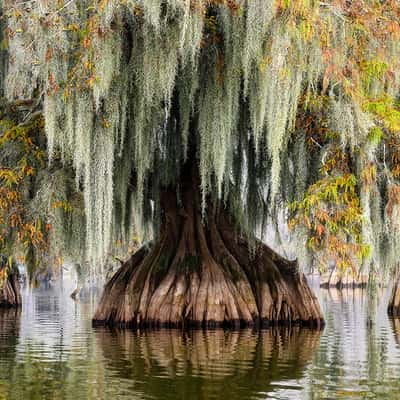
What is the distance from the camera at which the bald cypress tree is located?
12.4m

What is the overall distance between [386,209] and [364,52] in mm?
2496

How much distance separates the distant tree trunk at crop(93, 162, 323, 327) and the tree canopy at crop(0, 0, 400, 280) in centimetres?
257

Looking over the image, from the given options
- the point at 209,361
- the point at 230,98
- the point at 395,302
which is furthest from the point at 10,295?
the point at 209,361

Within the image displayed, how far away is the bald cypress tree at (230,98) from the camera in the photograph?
1238 centimetres

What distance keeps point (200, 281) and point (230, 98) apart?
4.52 meters

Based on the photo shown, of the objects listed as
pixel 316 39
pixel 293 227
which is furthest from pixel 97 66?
pixel 293 227

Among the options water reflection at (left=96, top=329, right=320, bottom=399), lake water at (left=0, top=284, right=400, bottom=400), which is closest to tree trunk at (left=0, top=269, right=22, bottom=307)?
lake water at (left=0, top=284, right=400, bottom=400)

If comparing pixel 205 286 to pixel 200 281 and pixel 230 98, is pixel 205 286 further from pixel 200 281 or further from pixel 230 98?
pixel 230 98

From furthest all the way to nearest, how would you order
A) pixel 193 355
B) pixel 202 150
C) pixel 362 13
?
1. pixel 202 150
2. pixel 362 13
3. pixel 193 355

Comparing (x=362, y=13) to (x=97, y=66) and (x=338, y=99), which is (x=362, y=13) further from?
(x=97, y=66)

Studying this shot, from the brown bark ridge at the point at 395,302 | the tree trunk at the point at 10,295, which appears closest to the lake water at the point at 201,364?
the brown bark ridge at the point at 395,302

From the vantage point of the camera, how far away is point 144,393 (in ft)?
28.5

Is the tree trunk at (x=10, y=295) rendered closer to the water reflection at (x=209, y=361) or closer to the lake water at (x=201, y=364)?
the lake water at (x=201, y=364)

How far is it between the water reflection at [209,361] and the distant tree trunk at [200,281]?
828 millimetres
